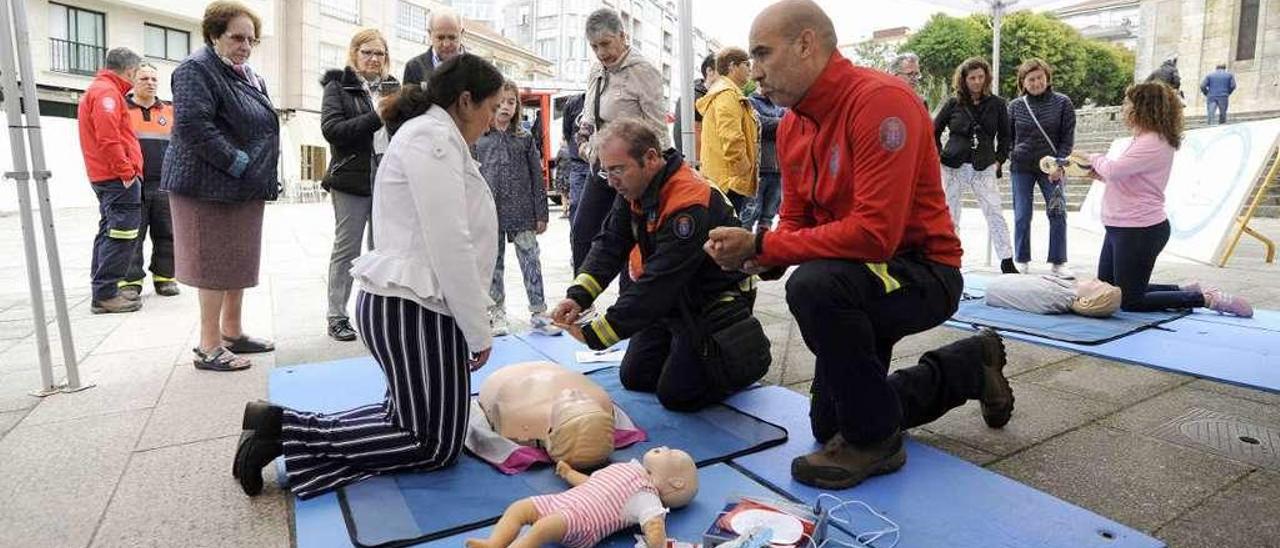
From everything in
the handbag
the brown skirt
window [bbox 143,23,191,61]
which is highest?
window [bbox 143,23,191,61]

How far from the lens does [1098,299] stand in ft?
16.8

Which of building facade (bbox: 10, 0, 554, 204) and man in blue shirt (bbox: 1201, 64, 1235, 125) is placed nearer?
man in blue shirt (bbox: 1201, 64, 1235, 125)

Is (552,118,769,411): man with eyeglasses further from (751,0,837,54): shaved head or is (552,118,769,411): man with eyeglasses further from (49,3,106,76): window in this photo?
(49,3,106,76): window

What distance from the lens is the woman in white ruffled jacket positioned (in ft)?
7.95

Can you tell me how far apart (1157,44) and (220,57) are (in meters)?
32.5

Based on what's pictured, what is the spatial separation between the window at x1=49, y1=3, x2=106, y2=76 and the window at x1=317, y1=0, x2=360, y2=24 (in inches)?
320

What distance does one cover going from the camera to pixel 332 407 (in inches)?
135

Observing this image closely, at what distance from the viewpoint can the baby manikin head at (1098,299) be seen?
513cm

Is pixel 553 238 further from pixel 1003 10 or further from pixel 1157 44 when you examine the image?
pixel 1157 44

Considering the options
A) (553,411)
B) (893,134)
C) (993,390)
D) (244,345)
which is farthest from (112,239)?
(993,390)

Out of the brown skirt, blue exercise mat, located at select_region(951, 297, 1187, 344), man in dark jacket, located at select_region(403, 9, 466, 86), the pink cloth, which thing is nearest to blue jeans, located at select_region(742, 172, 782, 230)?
blue exercise mat, located at select_region(951, 297, 1187, 344)

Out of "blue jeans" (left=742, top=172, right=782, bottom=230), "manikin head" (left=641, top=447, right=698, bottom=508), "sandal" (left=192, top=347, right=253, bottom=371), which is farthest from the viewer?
"blue jeans" (left=742, top=172, right=782, bottom=230)

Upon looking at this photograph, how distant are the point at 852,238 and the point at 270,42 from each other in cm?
3168

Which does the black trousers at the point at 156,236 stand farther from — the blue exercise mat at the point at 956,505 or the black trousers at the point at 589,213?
the blue exercise mat at the point at 956,505
